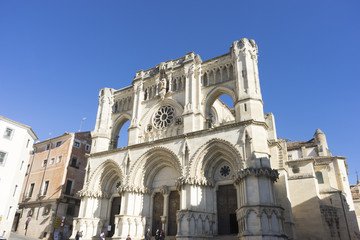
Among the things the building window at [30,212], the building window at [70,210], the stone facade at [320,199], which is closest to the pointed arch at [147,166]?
the building window at [70,210]

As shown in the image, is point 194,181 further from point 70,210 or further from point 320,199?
point 70,210

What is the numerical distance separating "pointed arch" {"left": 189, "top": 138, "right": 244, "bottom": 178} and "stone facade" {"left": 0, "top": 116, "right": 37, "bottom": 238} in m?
16.0

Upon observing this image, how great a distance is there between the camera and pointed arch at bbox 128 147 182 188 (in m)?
24.4

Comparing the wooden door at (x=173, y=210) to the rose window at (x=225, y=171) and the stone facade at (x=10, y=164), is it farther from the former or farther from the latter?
the stone facade at (x=10, y=164)

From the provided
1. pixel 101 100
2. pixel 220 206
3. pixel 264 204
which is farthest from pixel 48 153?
pixel 264 204

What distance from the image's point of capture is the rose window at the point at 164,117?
26.5m

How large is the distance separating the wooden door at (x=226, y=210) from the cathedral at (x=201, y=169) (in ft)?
0.23

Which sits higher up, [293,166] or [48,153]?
[48,153]

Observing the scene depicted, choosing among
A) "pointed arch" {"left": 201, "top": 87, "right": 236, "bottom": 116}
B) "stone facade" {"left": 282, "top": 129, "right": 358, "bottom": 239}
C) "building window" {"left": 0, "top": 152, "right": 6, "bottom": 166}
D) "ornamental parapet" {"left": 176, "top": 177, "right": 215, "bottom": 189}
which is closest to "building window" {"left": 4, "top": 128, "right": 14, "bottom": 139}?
"building window" {"left": 0, "top": 152, "right": 6, "bottom": 166}

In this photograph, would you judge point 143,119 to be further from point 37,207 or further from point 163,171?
point 37,207

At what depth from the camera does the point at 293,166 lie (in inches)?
1133

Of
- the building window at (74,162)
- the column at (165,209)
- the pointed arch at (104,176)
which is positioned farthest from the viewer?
the building window at (74,162)

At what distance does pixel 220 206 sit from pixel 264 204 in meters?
4.29

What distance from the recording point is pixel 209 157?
2181cm
